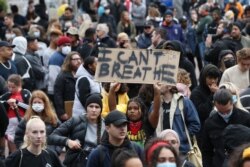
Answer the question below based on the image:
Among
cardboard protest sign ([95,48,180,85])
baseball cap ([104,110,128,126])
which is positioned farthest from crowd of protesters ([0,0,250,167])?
cardboard protest sign ([95,48,180,85])

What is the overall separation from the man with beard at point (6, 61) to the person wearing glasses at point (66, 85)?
2.39 feet

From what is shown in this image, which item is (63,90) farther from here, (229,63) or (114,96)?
(114,96)

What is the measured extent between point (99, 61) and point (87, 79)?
205cm

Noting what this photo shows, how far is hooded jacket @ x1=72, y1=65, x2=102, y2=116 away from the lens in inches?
514

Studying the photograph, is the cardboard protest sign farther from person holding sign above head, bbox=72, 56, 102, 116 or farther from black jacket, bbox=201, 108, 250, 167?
person holding sign above head, bbox=72, 56, 102, 116

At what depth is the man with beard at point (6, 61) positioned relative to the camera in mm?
14742

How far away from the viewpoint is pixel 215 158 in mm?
10266

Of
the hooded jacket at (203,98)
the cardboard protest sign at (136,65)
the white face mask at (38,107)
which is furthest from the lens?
the hooded jacket at (203,98)

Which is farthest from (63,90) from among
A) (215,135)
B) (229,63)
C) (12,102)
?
(215,135)

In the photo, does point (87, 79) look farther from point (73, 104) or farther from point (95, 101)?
point (95, 101)

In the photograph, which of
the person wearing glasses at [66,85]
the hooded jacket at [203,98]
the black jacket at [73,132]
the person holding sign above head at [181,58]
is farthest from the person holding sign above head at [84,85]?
the black jacket at [73,132]

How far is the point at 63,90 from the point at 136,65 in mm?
3369

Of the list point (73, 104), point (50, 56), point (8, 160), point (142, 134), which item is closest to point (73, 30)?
point (50, 56)

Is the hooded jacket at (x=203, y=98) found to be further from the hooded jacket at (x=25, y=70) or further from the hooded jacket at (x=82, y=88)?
the hooded jacket at (x=25, y=70)
